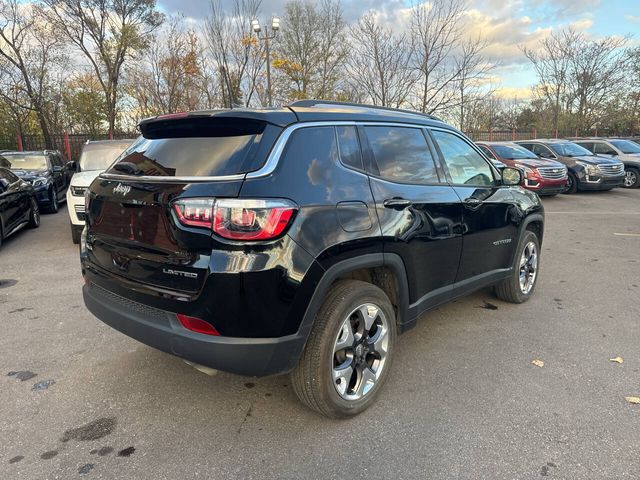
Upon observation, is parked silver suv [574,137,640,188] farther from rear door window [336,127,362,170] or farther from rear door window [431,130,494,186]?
rear door window [336,127,362,170]

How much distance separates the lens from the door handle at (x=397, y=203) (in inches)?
111

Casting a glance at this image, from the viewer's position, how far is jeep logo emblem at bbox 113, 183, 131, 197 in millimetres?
2615

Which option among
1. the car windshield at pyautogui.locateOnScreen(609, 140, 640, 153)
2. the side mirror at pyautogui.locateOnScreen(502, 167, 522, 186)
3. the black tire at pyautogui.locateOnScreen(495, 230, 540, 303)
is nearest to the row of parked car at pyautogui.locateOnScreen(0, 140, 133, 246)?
the side mirror at pyautogui.locateOnScreen(502, 167, 522, 186)

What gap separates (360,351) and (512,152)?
43.7 feet

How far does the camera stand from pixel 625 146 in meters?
16.6

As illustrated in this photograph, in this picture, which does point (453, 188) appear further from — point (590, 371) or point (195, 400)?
point (195, 400)

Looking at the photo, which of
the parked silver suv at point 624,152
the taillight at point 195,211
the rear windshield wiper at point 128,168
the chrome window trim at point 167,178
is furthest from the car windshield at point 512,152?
the taillight at point 195,211

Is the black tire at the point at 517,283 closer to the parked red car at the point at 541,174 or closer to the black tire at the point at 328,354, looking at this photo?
the black tire at the point at 328,354

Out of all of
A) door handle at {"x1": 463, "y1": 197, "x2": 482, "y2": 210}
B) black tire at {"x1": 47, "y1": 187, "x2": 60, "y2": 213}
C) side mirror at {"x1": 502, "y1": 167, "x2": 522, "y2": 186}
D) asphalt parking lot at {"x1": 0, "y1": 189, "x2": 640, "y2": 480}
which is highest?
side mirror at {"x1": 502, "y1": 167, "x2": 522, "y2": 186}

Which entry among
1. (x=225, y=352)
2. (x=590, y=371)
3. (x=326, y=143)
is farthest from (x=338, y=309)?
(x=590, y=371)

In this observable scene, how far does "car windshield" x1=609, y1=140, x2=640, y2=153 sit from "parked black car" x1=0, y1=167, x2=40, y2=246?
18.4m

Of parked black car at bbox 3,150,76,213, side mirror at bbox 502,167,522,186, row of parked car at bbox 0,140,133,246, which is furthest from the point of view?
parked black car at bbox 3,150,76,213

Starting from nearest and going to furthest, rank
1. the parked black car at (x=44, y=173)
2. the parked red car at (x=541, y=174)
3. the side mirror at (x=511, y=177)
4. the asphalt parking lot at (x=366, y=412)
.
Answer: the asphalt parking lot at (x=366, y=412)
the side mirror at (x=511, y=177)
the parked black car at (x=44, y=173)
the parked red car at (x=541, y=174)

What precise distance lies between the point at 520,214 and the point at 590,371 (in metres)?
1.61
